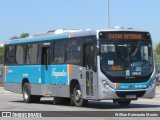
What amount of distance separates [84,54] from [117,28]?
1.67m

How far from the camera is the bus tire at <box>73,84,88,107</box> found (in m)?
21.7

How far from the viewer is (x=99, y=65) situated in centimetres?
2038

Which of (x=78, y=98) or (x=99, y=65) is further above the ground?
(x=99, y=65)

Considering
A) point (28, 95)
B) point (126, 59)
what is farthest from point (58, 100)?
point (126, 59)

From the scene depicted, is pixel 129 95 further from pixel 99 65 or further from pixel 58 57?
pixel 58 57

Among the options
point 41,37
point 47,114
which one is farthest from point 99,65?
point 41,37

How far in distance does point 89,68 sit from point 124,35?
1890 mm

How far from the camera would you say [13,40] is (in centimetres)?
2858

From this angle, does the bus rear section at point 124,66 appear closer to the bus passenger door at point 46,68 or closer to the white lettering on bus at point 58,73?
the white lettering on bus at point 58,73

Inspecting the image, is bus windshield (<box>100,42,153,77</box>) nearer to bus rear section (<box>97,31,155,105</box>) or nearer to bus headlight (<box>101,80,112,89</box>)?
bus rear section (<box>97,31,155,105</box>)

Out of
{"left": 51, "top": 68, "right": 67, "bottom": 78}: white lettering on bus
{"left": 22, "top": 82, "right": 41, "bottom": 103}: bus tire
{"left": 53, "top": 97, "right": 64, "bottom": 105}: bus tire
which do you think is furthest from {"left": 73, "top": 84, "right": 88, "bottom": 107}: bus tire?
{"left": 22, "top": 82, "right": 41, "bottom": 103}: bus tire

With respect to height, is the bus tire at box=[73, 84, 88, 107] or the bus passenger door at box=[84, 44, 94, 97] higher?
the bus passenger door at box=[84, 44, 94, 97]

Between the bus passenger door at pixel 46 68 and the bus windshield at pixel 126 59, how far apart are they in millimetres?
4726

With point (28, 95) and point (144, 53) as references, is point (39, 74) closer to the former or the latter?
point (28, 95)
